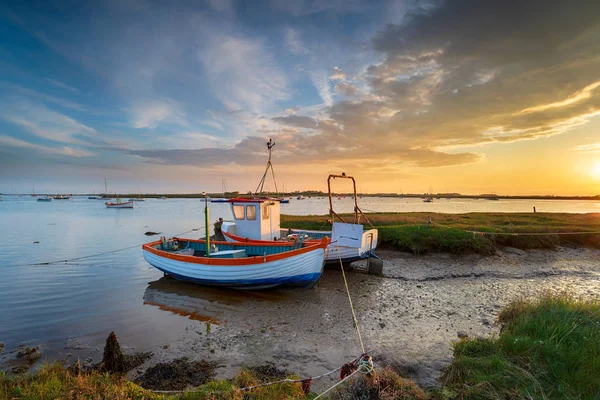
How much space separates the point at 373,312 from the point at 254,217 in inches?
327

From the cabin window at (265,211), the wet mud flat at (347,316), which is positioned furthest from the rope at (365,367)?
the cabin window at (265,211)

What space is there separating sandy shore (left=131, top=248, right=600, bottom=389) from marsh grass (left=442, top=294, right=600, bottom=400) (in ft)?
3.06

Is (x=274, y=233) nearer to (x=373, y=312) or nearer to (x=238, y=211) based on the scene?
(x=238, y=211)

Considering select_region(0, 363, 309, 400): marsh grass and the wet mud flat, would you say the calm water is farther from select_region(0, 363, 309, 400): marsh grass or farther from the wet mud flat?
select_region(0, 363, 309, 400): marsh grass

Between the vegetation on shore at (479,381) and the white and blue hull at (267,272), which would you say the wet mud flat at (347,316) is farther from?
the vegetation on shore at (479,381)

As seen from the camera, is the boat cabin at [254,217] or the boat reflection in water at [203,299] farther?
the boat cabin at [254,217]

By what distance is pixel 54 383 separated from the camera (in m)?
4.62

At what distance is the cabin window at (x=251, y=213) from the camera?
51.9 feet

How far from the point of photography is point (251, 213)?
52.1 ft

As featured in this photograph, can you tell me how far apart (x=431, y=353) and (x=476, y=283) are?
25.1 feet

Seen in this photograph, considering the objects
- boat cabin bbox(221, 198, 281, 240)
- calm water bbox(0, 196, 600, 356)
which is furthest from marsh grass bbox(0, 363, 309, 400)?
boat cabin bbox(221, 198, 281, 240)

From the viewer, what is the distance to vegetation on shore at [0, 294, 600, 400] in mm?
4121

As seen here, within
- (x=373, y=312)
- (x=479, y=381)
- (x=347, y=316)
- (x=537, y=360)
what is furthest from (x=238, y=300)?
(x=537, y=360)

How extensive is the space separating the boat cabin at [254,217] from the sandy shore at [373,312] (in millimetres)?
4001
